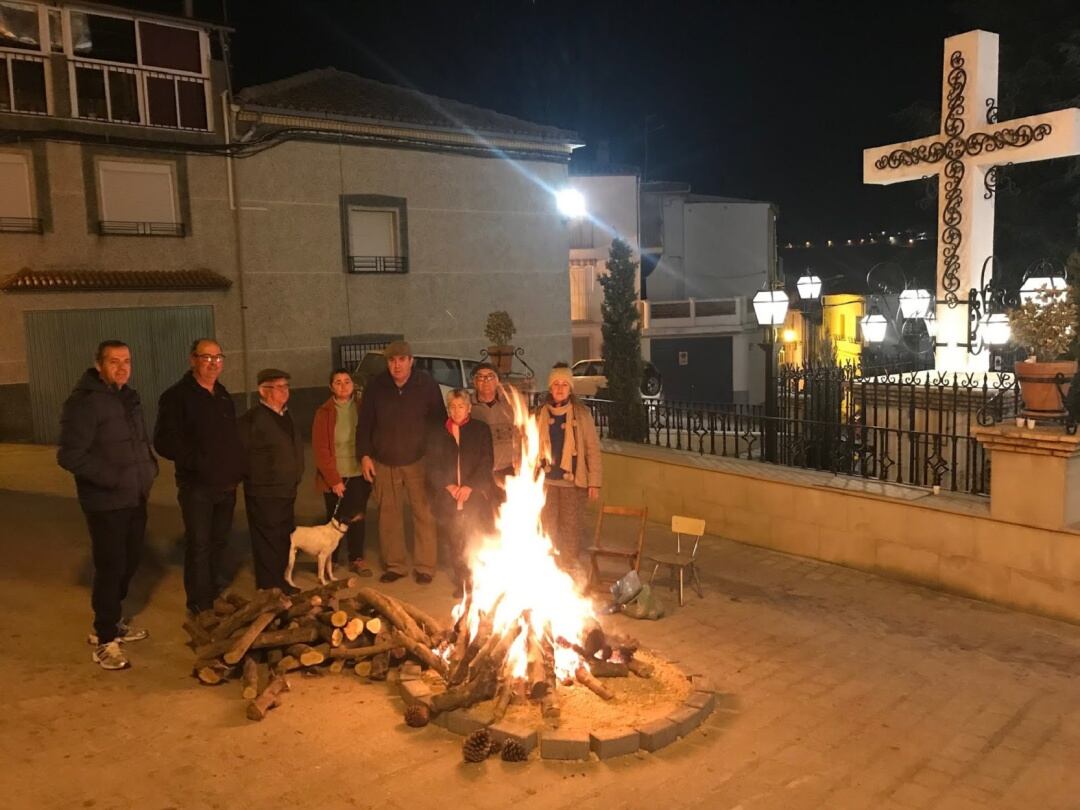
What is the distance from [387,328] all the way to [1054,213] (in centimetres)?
1825

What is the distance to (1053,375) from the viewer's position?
22.1ft

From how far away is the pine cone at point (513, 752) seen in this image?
441 centimetres

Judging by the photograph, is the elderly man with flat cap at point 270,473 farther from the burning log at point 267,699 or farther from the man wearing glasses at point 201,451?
the burning log at point 267,699

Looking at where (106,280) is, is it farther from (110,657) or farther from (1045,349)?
(1045,349)

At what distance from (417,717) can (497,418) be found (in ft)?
10.5

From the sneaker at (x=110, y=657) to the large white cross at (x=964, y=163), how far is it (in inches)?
370

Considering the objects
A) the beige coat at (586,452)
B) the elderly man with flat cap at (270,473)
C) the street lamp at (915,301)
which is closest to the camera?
the elderly man with flat cap at (270,473)

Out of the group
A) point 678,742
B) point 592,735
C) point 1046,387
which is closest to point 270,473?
point 592,735

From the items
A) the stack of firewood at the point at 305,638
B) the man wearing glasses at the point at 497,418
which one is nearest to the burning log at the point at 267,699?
the stack of firewood at the point at 305,638

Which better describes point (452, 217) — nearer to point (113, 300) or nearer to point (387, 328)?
point (387, 328)

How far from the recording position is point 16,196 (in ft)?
49.0

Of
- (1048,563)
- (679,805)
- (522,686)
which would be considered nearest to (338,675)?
(522,686)

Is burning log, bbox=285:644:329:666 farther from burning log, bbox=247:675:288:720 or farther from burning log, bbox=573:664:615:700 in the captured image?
burning log, bbox=573:664:615:700

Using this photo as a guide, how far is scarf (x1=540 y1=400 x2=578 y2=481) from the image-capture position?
749cm
